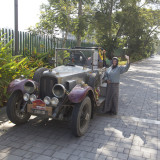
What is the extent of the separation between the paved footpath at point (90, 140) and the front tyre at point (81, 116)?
0.19 metres

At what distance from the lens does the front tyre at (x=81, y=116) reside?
3.80 meters

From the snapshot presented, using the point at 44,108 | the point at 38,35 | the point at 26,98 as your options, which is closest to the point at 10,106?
the point at 26,98

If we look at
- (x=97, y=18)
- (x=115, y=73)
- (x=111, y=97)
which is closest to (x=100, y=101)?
(x=111, y=97)

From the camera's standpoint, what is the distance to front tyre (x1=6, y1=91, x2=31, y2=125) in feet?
13.9

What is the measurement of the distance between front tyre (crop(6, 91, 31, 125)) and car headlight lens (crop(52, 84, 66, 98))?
34.3 inches

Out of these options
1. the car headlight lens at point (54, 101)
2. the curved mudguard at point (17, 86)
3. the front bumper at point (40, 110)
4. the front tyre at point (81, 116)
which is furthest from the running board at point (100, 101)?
the curved mudguard at point (17, 86)

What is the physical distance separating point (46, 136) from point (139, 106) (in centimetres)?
365

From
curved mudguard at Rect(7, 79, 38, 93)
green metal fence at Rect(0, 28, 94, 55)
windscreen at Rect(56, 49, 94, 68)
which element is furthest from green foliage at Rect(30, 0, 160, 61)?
curved mudguard at Rect(7, 79, 38, 93)

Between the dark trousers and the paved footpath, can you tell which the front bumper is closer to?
the paved footpath

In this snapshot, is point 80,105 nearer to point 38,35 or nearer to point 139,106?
point 139,106

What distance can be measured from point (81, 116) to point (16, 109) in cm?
152

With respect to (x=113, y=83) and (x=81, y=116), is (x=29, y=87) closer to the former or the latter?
(x=81, y=116)

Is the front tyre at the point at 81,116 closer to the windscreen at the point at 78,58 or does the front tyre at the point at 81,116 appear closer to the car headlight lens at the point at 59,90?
the car headlight lens at the point at 59,90

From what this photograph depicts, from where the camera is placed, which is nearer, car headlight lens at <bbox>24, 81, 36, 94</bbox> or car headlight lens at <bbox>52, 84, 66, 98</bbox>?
car headlight lens at <bbox>52, 84, 66, 98</bbox>
